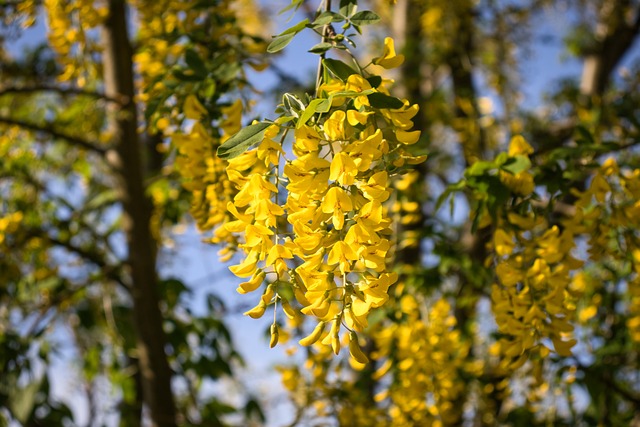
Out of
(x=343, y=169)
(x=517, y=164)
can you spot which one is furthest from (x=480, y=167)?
A: (x=343, y=169)

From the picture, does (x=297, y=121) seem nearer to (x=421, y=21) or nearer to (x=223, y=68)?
(x=223, y=68)

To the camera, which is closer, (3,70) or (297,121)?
(297,121)

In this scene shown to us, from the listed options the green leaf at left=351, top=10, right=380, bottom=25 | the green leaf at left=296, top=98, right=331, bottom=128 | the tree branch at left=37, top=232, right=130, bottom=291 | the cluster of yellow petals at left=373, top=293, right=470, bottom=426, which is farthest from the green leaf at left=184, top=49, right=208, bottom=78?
the tree branch at left=37, top=232, right=130, bottom=291

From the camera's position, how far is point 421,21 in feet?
17.5

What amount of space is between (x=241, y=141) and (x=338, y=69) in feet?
0.76

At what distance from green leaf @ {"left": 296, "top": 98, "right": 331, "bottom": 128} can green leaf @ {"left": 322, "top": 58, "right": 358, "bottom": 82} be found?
140 millimetres

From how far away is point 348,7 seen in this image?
1.55 meters

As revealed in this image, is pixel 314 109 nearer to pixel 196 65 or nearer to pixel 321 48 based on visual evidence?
pixel 321 48

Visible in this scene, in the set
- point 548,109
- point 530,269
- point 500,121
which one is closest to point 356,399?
point 530,269

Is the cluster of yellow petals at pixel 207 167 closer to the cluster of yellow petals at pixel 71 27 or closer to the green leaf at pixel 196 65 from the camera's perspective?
the green leaf at pixel 196 65

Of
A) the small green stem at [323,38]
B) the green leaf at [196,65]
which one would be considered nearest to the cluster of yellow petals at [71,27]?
the green leaf at [196,65]

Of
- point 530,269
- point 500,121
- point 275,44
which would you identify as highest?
point 500,121

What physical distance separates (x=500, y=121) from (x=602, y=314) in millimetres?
1752

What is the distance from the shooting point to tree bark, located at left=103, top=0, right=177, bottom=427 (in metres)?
2.99
